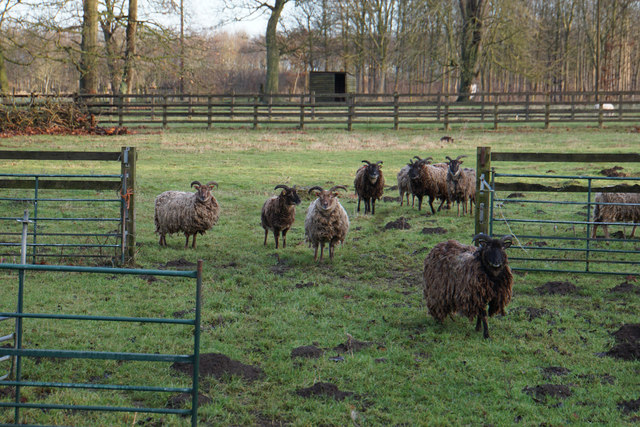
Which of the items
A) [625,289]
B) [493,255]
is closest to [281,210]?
[493,255]

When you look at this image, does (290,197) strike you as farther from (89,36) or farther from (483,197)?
(89,36)

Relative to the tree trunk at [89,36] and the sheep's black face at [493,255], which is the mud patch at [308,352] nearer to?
the sheep's black face at [493,255]

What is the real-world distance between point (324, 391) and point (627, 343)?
319 cm

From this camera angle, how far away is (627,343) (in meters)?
5.97

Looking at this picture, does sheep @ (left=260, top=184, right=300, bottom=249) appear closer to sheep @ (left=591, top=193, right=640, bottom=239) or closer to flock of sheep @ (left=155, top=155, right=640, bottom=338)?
flock of sheep @ (left=155, top=155, right=640, bottom=338)

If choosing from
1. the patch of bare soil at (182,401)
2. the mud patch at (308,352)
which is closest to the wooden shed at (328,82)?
the mud patch at (308,352)

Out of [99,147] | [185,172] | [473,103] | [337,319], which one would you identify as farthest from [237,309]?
[473,103]

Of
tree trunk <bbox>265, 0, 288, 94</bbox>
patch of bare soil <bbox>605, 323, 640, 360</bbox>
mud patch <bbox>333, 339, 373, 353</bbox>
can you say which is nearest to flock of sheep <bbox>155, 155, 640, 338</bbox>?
mud patch <bbox>333, 339, 373, 353</bbox>

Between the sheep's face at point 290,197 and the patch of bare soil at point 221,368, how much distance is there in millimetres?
4908

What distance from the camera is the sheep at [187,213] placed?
10.3 metres

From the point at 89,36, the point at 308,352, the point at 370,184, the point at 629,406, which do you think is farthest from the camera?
the point at 89,36

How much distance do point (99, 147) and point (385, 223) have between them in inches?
583

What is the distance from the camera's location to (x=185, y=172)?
1795 cm

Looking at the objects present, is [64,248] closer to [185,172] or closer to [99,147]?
[185,172]
